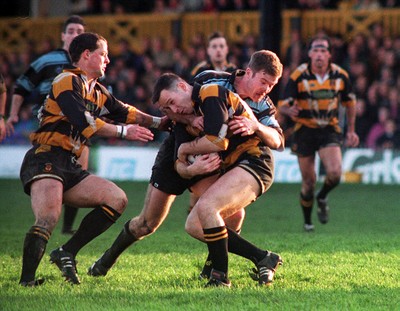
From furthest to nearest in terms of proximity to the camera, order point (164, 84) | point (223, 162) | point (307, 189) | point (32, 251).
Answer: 1. point (307, 189)
2. point (223, 162)
3. point (32, 251)
4. point (164, 84)

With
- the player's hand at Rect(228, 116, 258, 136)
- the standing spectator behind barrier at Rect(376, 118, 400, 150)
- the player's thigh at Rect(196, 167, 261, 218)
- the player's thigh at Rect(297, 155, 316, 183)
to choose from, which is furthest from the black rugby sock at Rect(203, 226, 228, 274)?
the standing spectator behind barrier at Rect(376, 118, 400, 150)

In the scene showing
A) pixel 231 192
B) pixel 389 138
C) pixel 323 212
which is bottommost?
pixel 389 138

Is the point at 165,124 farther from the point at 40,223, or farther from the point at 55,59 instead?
the point at 55,59

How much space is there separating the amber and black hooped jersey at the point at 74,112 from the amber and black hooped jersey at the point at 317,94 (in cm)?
451

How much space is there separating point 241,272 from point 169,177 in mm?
1045

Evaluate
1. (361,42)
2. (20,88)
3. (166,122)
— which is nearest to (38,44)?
(361,42)

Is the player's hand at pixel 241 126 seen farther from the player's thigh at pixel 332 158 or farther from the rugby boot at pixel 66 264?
Result: the player's thigh at pixel 332 158

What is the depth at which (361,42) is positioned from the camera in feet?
66.9

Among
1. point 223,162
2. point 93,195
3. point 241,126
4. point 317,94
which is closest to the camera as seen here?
point 241,126

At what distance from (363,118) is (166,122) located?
1169 cm

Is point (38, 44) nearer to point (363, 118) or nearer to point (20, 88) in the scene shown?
point (363, 118)

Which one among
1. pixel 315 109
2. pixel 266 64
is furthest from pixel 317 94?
pixel 266 64

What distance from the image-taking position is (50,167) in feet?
25.7

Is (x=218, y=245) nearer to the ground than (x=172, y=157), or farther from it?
nearer to the ground
